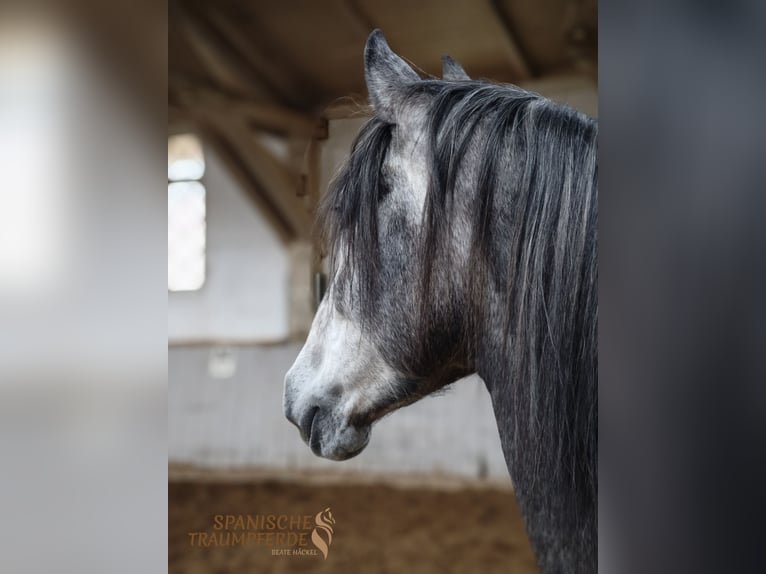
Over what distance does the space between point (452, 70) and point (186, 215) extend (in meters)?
0.69

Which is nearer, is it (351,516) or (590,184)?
(590,184)

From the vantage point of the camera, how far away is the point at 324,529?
4.46 ft

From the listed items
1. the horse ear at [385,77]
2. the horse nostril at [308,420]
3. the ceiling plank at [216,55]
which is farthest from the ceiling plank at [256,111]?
the horse nostril at [308,420]

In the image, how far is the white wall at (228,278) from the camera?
4.58ft

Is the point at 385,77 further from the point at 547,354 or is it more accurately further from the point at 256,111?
the point at 547,354

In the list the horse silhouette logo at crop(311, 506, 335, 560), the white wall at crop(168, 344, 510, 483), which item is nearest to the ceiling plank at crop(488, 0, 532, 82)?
the white wall at crop(168, 344, 510, 483)

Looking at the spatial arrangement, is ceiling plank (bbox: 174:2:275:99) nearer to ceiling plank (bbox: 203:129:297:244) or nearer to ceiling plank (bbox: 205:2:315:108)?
ceiling plank (bbox: 205:2:315:108)

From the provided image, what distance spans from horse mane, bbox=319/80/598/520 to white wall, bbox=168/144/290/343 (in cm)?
45

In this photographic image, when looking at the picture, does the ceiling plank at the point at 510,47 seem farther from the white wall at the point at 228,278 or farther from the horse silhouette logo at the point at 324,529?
the horse silhouette logo at the point at 324,529

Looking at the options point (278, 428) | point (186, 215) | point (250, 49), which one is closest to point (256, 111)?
point (250, 49)
